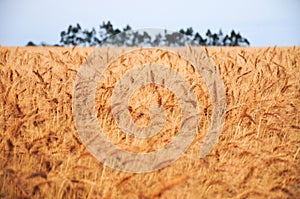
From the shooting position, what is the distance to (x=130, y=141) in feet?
7.79

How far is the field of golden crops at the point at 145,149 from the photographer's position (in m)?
1.64

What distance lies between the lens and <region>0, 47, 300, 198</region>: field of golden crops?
164 centimetres

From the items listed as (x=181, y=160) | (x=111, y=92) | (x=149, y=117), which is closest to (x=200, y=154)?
(x=181, y=160)

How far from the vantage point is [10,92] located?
2914 millimetres

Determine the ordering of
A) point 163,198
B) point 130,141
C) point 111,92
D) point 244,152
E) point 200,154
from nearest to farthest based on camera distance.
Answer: point 163,198
point 244,152
point 200,154
point 130,141
point 111,92

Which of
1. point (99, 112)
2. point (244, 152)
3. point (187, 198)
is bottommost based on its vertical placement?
point (187, 198)

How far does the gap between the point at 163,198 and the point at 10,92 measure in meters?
1.77

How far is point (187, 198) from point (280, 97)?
6.42 feet

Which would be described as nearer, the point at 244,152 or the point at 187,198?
the point at 187,198

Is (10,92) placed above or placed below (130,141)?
above

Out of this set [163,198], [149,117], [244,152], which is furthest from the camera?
[149,117]

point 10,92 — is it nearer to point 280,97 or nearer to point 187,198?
point 187,198

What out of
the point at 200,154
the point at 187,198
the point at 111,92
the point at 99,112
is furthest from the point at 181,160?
the point at 111,92

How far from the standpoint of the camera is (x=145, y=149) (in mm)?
2082
